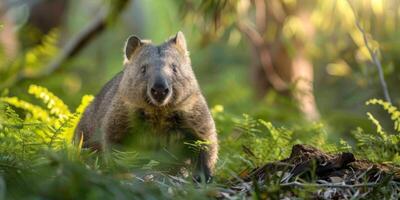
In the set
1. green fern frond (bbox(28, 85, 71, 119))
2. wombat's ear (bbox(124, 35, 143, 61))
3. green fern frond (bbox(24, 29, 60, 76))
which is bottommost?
green fern frond (bbox(28, 85, 71, 119))

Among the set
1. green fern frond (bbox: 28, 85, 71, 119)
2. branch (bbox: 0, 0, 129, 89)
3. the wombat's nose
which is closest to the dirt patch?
the wombat's nose

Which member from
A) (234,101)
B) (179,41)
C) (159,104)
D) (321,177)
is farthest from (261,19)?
(321,177)

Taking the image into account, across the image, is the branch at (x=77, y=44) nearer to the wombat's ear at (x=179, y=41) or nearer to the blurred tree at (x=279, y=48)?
the blurred tree at (x=279, y=48)

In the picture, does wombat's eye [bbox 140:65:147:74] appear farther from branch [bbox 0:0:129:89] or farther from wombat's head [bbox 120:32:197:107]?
branch [bbox 0:0:129:89]

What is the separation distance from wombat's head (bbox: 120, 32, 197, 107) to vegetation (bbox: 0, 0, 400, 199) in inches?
20.3

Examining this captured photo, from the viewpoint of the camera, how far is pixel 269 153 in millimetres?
5398

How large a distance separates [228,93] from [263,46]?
98 centimetres

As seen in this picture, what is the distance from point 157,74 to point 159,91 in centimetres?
20

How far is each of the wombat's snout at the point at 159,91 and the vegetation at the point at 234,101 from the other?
57 centimetres

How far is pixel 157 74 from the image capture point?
5.69 metres

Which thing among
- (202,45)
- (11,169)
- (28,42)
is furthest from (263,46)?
(11,169)

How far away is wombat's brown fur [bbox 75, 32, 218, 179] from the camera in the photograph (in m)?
5.64

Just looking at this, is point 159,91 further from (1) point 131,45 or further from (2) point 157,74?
(1) point 131,45

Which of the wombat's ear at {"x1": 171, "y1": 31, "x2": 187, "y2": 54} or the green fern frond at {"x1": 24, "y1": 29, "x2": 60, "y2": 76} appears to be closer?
the wombat's ear at {"x1": 171, "y1": 31, "x2": 187, "y2": 54}
